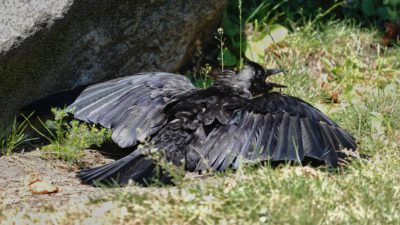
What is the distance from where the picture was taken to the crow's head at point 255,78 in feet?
21.7

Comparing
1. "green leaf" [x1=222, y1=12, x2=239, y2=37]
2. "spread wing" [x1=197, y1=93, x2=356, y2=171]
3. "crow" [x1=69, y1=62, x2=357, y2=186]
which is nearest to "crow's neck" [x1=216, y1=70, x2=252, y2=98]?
"crow" [x1=69, y1=62, x2=357, y2=186]

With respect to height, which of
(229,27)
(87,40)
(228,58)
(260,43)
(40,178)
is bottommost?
(40,178)

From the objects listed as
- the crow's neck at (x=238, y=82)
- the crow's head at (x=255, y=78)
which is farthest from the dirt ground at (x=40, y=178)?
the crow's head at (x=255, y=78)

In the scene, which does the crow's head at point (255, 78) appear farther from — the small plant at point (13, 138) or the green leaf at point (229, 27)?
the small plant at point (13, 138)

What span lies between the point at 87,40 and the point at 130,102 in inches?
25.0

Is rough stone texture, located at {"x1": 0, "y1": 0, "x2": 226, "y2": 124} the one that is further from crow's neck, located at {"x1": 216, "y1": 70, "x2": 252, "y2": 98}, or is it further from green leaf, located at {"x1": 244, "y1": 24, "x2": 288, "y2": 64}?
crow's neck, located at {"x1": 216, "y1": 70, "x2": 252, "y2": 98}

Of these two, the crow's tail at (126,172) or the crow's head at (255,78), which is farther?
the crow's head at (255,78)

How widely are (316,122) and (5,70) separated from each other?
2237 mm

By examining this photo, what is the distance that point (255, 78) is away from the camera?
6645mm

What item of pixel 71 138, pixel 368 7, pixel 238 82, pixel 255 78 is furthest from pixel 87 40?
pixel 368 7

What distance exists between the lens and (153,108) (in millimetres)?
6309

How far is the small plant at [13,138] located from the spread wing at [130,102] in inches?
16.3

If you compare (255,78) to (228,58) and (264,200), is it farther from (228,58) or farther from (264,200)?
(264,200)

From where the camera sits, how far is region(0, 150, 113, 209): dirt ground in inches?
209
